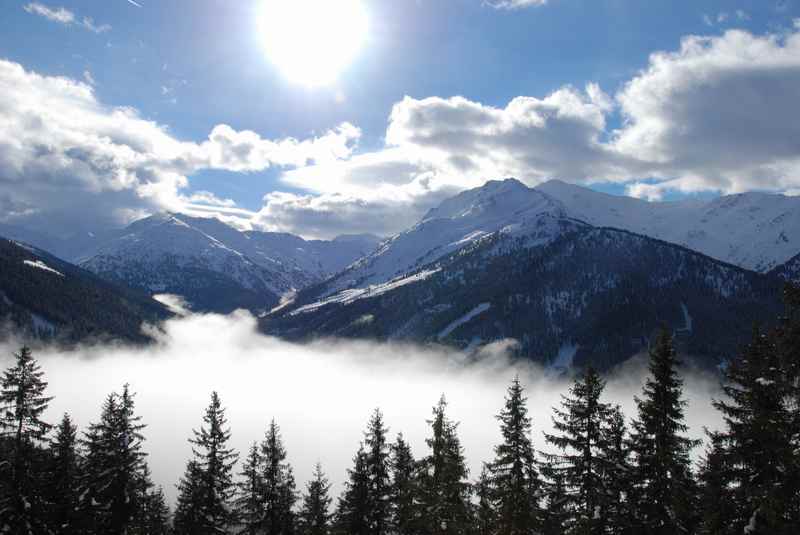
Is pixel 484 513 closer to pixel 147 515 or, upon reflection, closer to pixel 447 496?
pixel 447 496

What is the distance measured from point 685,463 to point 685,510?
2.47 metres

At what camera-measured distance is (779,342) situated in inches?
642

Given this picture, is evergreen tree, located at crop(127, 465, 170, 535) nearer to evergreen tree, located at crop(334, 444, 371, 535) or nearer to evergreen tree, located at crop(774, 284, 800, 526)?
evergreen tree, located at crop(334, 444, 371, 535)

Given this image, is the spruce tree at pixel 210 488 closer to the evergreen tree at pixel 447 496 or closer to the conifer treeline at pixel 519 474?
the conifer treeline at pixel 519 474

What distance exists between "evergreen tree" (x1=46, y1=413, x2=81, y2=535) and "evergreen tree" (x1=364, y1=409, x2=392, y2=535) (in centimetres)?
1897

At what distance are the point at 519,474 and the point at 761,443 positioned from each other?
1210 centimetres

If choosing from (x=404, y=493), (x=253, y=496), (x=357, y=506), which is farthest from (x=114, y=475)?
(x=404, y=493)

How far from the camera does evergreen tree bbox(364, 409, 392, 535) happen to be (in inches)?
1591

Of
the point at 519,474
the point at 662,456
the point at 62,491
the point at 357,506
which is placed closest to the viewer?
the point at 662,456

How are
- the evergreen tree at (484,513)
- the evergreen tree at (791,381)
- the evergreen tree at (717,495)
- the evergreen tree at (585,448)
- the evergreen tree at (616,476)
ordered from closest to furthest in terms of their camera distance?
1. the evergreen tree at (791,381)
2. the evergreen tree at (717,495)
3. the evergreen tree at (616,476)
4. the evergreen tree at (585,448)
5. the evergreen tree at (484,513)

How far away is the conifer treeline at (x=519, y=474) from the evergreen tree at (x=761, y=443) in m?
0.05

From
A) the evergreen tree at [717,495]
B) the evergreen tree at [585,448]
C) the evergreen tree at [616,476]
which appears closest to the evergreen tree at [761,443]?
the evergreen tree at [717,495]

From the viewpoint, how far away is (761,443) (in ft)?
61.5

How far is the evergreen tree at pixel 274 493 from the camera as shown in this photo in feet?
140
